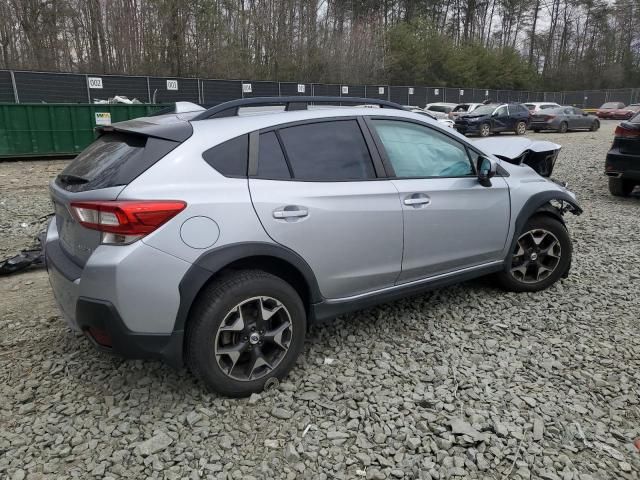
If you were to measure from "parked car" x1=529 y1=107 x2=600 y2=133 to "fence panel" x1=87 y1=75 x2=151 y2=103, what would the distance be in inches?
694

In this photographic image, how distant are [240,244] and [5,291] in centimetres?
302

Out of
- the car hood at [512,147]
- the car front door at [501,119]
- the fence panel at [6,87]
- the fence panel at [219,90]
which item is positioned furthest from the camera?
the car front door at [501,119]

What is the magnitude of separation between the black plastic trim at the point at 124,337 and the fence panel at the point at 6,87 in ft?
52.0

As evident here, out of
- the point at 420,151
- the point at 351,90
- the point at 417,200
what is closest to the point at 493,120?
the point at 351,90

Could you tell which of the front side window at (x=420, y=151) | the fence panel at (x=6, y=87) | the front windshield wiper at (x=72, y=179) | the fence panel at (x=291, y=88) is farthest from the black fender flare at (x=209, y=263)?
→ the fence panel at (x=291, y=88)

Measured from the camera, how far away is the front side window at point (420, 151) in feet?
11.3

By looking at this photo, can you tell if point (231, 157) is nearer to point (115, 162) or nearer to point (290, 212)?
point (290, 212)

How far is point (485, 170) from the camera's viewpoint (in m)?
3.72

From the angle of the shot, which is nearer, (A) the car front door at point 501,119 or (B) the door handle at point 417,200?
(B) the door handle at point 417,200

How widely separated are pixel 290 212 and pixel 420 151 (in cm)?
127

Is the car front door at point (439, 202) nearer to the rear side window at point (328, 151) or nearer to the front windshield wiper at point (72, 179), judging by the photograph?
the rear side window at point (328, 151)

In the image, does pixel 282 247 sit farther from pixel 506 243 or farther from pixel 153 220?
pixel 506 243

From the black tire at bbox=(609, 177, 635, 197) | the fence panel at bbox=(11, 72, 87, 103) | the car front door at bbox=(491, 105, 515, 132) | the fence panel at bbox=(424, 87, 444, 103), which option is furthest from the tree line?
the black tire at bbox=(609, 177, 635, 197)

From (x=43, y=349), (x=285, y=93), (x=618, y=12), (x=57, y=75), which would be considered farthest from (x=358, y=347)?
(x=618, y=12)
